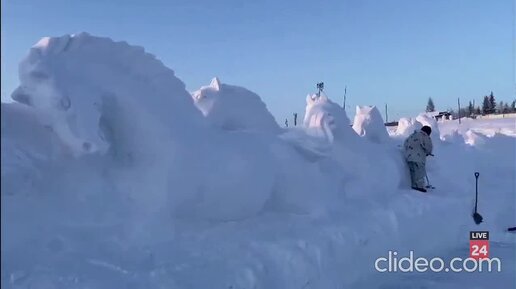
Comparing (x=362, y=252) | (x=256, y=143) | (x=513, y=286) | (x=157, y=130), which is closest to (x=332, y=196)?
(x=362, y=252)

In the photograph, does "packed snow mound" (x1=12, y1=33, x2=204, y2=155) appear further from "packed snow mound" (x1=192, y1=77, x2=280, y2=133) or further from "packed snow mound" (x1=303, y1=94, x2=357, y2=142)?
"packed snow mound" (x1=303, y1=94, x2=357, y2=142)

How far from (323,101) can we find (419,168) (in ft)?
8.25

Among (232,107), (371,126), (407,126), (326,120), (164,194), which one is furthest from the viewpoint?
(407,126)

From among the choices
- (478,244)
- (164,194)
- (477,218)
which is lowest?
(478,244)

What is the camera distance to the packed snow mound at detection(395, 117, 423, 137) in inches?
483

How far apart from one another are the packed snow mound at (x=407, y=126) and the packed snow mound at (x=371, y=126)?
153cm

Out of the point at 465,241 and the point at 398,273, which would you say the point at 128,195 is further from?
the point at 465,241

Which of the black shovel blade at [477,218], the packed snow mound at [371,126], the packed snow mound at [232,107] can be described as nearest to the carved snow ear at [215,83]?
the packed snow mound at [232,107]

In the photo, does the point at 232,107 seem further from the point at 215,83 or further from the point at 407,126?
the point at 407,126

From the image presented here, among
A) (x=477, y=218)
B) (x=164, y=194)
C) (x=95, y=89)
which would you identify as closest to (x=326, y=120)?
(x=477, y=218)

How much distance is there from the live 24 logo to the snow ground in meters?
0.41

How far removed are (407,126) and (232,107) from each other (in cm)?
709

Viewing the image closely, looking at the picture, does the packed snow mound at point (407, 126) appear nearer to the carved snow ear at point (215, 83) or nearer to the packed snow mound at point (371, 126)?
the packed snow mound at point (371, 126)

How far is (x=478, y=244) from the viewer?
29.4ft
